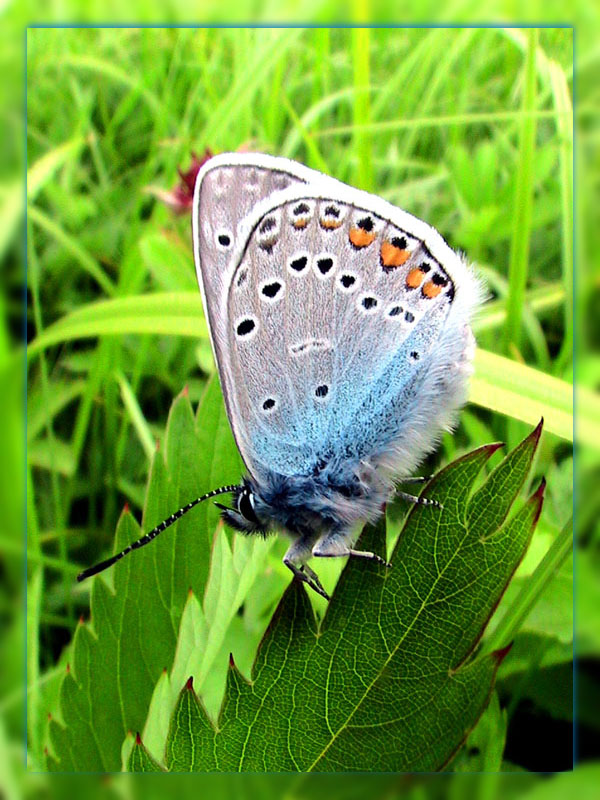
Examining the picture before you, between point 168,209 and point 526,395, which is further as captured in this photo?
point 168,209

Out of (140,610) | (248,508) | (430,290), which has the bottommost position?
(140,610)

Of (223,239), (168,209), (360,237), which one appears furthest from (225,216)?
(168,209)

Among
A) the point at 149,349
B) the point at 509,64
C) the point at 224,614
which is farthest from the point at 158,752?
the point at 509,64

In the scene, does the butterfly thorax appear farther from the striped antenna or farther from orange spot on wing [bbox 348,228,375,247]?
orange spot on wing [bbox 348,228,375,247]

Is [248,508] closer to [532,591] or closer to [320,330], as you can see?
[320,330]

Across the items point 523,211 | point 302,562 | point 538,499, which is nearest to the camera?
point 538,499

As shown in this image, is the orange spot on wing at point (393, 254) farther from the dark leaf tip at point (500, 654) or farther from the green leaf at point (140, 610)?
the dark leaf tip at point (500, 654)

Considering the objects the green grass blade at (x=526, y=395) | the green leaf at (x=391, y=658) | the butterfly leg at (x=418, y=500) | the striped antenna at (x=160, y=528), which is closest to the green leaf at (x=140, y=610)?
the striped antenna at (x=160, y=528)
